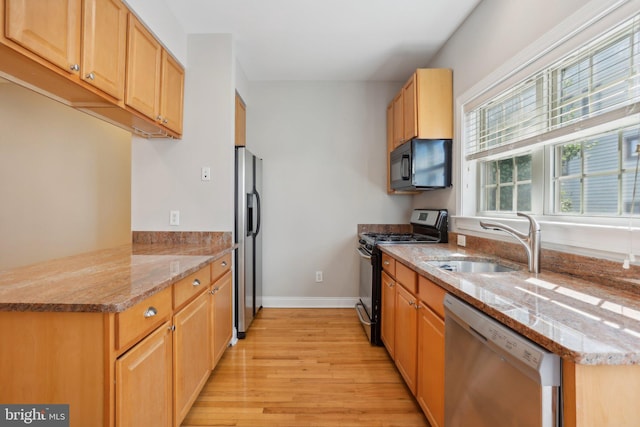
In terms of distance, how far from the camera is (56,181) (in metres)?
2.50

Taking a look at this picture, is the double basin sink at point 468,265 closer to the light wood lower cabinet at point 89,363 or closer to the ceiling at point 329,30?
the light wood lower cabinet at point 89,363

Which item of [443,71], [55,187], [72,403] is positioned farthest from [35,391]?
[443,71]

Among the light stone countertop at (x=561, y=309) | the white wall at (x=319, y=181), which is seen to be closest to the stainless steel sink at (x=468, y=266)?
the light stone countertop at (x=561, y=309)

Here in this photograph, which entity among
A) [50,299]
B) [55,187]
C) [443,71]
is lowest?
[50,299]

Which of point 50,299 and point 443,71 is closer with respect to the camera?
point 50,299

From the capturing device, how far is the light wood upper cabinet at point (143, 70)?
1810mm

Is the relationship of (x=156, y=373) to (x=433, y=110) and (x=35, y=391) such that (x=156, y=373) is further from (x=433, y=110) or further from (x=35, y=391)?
(x=433, y=110)

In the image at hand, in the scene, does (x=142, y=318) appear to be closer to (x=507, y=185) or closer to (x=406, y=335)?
(x=406, y=335)

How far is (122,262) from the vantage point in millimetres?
1672

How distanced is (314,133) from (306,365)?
2.44 metres

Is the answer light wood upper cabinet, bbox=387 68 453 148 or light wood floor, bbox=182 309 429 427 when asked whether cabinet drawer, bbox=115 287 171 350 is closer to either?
light wood floor, bbox=182 309 429 427

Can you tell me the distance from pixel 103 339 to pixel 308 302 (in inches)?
106

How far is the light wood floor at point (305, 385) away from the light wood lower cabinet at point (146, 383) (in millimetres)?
506

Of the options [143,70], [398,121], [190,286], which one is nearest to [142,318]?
[190,286]
